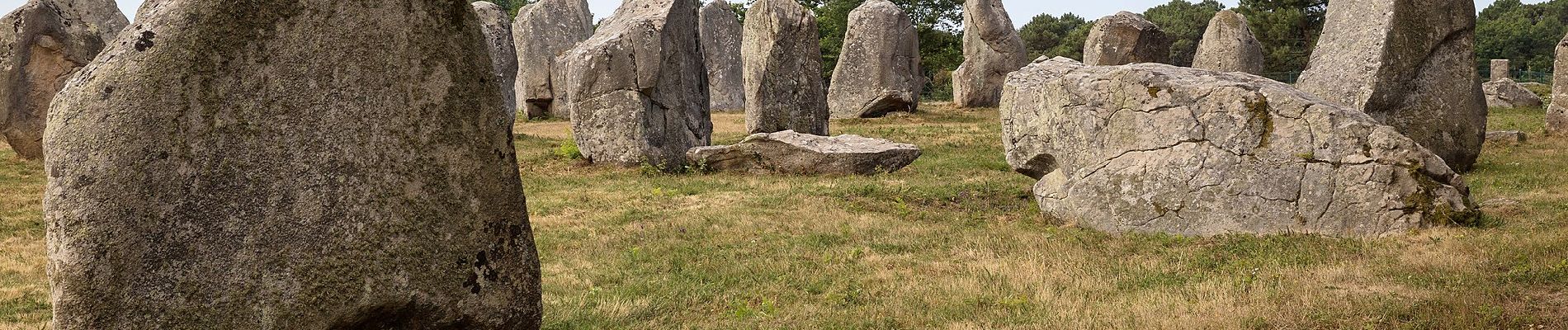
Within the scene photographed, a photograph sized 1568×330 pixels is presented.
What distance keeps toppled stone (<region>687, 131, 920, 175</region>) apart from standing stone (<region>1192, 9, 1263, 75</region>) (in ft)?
45.9

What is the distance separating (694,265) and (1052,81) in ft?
12.3

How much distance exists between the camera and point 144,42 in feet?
13.8

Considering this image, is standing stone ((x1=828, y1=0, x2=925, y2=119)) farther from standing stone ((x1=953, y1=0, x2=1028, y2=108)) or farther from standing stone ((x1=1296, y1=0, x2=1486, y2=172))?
standing stone ((x1=1296, y1=0, x2=1486, y2=172))

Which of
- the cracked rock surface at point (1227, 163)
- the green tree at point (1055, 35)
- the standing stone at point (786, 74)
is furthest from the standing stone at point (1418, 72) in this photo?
the green tree at point (1055, 35)

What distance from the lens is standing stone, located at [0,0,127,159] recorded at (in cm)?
1596

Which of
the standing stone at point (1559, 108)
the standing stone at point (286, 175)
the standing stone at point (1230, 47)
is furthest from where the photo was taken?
the standing stone at point (1230, 47)

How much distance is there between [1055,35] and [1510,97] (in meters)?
38.7

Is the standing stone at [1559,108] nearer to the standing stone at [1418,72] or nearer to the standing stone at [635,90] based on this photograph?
the standing stone at [1418,72]

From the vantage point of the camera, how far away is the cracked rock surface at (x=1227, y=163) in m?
8.33

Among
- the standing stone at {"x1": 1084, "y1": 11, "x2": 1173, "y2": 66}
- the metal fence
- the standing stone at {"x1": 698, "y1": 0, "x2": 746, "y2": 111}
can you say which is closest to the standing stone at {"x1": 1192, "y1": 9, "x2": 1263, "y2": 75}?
the standing stone at {"x1": 1084, "y1": 11, "x2": 1173, "y2": 66}

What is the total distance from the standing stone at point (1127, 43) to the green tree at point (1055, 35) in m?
25.5

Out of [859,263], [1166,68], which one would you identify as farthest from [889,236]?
[1166,68]

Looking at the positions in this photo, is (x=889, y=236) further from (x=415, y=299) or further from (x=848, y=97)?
(x=848, y=97)

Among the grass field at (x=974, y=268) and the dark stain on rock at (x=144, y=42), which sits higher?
the dark stain on rock at (x=144, y=42)
